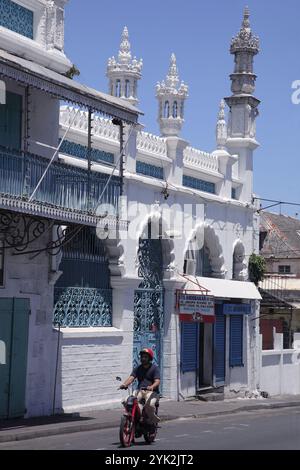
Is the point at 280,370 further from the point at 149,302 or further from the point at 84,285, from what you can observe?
the point at 84,285

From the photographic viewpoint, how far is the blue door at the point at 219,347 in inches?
1005

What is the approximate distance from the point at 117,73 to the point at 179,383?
7450mm

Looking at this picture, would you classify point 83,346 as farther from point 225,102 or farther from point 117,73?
point 225,102

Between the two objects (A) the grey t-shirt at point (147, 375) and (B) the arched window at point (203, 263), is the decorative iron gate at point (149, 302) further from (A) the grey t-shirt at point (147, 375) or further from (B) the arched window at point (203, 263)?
(A) the grey t-shirt at point (147, 375)

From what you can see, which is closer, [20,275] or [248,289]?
[20,275]

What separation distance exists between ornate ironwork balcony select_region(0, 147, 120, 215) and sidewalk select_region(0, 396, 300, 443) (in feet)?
12.3

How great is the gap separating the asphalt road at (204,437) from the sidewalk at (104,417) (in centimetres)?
21

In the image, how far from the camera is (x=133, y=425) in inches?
572

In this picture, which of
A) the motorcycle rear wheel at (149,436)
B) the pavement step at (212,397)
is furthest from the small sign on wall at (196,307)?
the motorcycle rear wheel at (149,436)

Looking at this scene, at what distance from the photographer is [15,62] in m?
15.5

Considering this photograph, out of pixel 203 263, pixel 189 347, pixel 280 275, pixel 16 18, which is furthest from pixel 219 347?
pixel 280 275

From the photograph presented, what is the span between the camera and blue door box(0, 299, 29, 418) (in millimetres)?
17328
